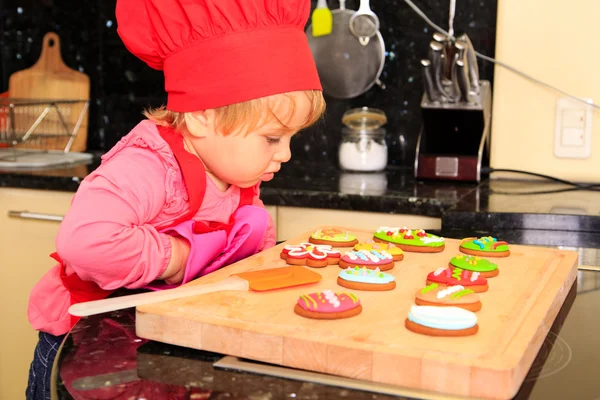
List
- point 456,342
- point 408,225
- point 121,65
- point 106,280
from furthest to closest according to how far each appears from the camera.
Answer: point 121,65 < point 408,225 < point 106,280 < point 456,342

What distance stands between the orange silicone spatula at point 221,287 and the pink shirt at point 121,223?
9 cm

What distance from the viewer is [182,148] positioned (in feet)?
3.40

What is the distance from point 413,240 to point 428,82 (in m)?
0.79

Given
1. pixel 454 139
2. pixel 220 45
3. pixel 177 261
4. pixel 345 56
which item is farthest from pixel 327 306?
pixel 345 56

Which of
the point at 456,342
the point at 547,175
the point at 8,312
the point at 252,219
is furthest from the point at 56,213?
the point at 456,342

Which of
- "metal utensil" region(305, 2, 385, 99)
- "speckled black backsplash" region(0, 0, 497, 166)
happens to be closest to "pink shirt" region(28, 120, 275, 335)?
"metal utensil" region(305, 2, 385, 99)

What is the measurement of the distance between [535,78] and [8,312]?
1513 mm

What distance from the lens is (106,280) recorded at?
0.94 meters

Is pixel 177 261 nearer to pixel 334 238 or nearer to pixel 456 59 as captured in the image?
pixel 334 238

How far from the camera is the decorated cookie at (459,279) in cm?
85

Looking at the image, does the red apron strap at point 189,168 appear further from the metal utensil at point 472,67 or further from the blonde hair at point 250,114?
the metal utensil at point 472,67

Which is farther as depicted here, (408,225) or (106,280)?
(408,225)

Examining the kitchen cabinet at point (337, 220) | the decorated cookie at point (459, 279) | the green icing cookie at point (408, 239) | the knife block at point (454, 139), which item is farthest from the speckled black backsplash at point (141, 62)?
the decorated cookie at point (459, 279)

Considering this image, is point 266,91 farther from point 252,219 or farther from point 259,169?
point 252,219
